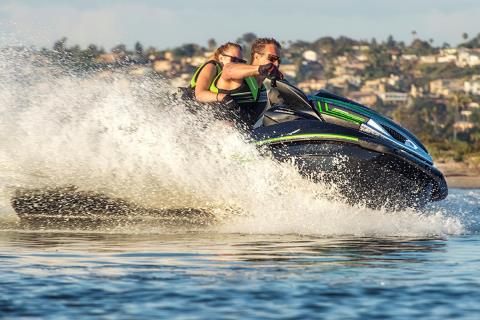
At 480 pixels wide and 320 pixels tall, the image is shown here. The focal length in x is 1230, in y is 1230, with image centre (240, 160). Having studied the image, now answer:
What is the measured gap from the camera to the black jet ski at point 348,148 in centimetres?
1025

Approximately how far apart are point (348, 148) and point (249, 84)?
1.25 meters

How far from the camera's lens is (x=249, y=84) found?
36.0 ft

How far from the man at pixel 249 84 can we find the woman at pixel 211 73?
0.05 meters

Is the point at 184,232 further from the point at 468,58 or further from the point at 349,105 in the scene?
the point at 468,58

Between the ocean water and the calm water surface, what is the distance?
1 cm

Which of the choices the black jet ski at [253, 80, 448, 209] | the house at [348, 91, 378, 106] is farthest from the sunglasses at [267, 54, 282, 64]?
the house at [348, 91, 378, 106]

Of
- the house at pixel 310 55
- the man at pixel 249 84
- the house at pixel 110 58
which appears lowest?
the man at pixel 249 84

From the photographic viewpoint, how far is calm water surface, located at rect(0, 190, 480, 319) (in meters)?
6.51

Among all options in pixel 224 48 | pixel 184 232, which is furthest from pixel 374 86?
pixel 184 232

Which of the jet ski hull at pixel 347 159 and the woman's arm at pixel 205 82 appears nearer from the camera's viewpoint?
the jet ski hull at pixel 347 159

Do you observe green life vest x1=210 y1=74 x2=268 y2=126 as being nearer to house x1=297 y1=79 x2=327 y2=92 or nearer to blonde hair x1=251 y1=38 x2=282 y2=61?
blonde hair x1=251 y1=38 x2=282 y2=61

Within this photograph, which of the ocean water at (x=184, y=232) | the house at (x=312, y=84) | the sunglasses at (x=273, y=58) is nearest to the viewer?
the ocean water at (x=184, y=232)

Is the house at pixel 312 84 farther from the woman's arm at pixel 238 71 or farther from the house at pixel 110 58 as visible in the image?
the woman's arm at pixel 238 71

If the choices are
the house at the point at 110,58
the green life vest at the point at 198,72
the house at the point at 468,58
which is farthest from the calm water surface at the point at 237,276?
the house at the point at 468,58
